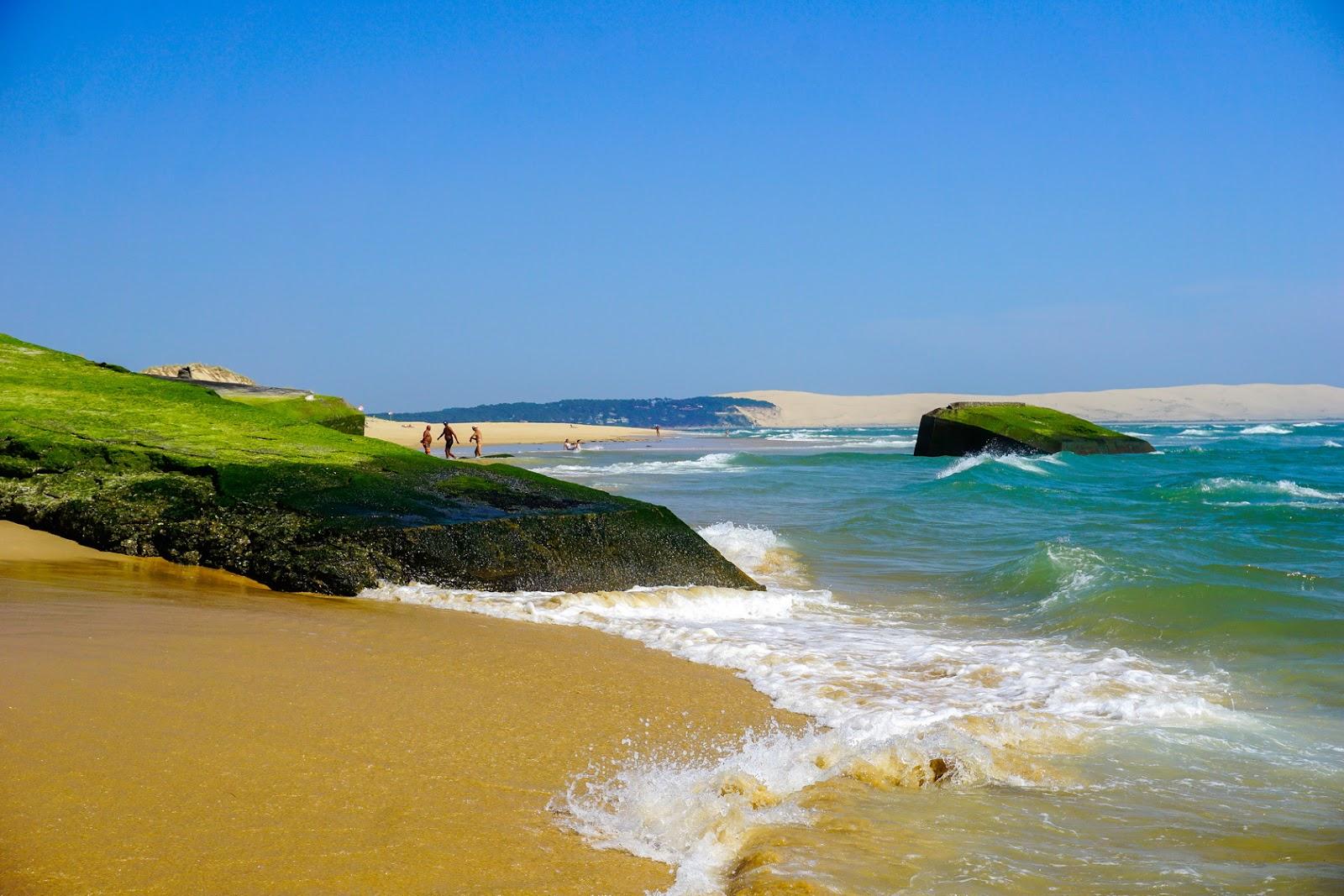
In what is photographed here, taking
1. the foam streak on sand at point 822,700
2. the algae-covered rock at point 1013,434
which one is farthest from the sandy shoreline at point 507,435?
the foam streak on sand at point 822,700

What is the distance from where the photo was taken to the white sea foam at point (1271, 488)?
57.5 ft

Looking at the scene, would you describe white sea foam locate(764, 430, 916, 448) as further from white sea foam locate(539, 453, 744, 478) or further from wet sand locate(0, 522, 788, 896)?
wet sand locate(0, 522, 788, 896)

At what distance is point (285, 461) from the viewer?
8.38 m

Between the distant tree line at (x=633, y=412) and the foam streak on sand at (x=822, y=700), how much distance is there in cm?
15056

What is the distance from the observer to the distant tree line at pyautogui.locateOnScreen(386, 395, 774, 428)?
546 ft

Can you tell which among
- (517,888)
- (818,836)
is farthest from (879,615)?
(517,888)

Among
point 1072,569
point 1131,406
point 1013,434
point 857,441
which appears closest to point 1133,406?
point 1131,406

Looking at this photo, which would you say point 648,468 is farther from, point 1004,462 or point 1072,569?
point 1072,569

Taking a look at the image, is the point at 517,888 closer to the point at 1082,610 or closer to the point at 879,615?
the point at 879,615

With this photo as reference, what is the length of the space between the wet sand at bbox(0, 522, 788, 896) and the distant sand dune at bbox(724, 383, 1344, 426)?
14845 centimetres

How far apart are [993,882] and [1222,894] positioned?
2.28ft

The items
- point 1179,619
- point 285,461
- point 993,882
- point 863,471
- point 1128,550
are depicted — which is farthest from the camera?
point 863,471

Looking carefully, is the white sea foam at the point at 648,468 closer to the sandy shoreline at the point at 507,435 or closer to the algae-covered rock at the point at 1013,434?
the algae-covered rock at the point at 1013,434

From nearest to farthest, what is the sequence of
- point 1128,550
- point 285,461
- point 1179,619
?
point 1179,619, point 285,461, point 1128,550
